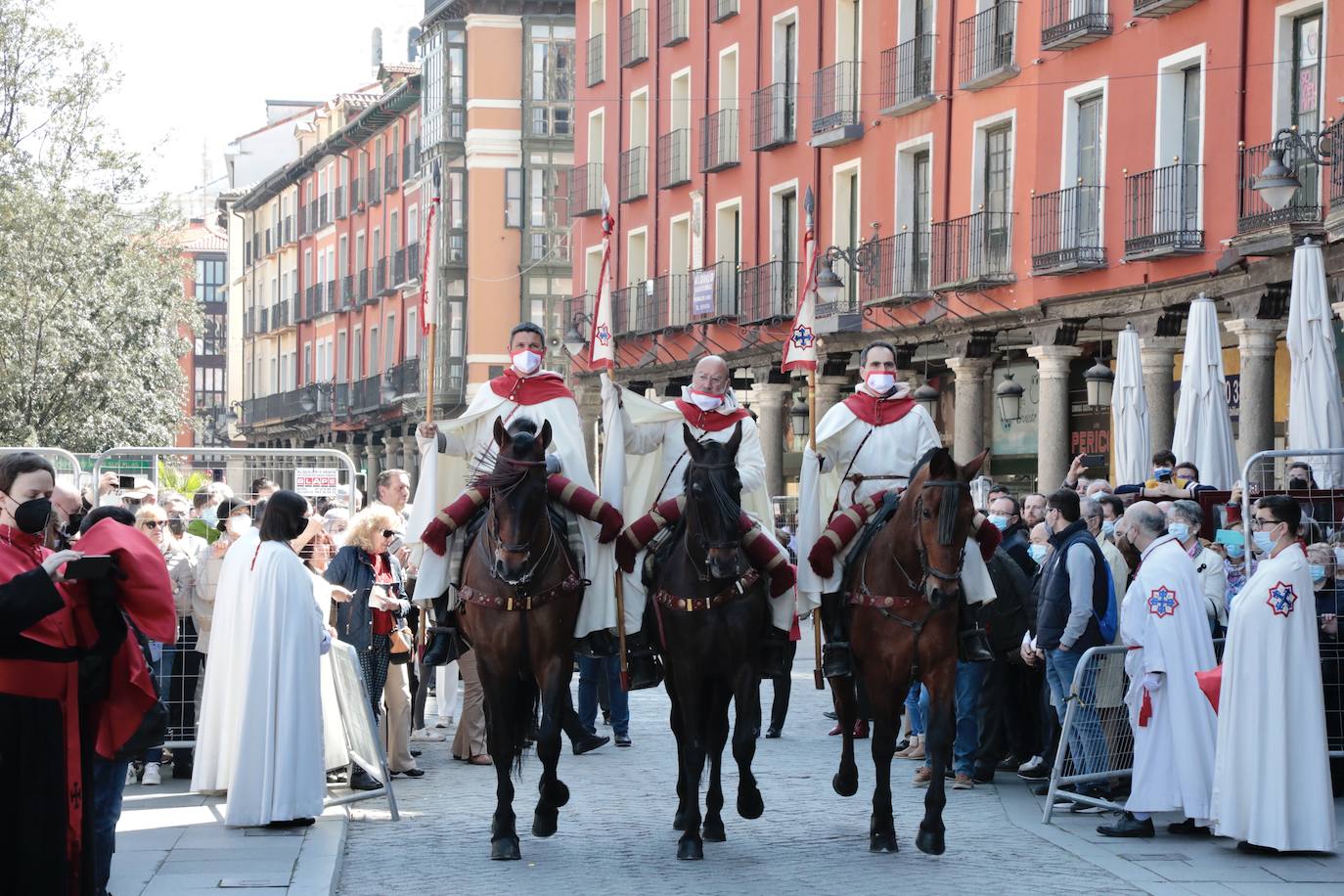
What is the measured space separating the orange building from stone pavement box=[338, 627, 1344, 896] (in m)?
9.41

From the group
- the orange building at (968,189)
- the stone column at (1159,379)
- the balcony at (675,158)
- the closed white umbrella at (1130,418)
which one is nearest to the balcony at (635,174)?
the orange building at (968,189)

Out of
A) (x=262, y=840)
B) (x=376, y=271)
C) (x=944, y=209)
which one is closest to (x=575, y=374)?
(x=944, y=209)

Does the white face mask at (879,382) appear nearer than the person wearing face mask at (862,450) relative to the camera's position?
No

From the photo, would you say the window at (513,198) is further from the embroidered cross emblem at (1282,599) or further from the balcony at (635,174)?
the embroidered cross emblem at (1282,599)

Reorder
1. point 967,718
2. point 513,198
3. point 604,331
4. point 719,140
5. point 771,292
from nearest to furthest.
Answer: point 604,331, point 967,718, point 771,292, point 719,140, point 513,198

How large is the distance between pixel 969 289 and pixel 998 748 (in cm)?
1546

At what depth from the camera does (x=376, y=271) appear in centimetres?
6291

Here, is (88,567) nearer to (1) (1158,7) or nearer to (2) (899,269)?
(1) (1158,7)

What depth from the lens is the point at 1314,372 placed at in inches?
663

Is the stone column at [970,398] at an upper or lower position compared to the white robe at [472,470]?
upper

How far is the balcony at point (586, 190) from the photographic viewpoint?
44.1 metres

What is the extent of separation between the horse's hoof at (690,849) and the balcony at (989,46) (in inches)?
779

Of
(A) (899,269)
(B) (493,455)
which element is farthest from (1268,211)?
(B) (493,455)

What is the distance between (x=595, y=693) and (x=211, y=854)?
20.2 ft
